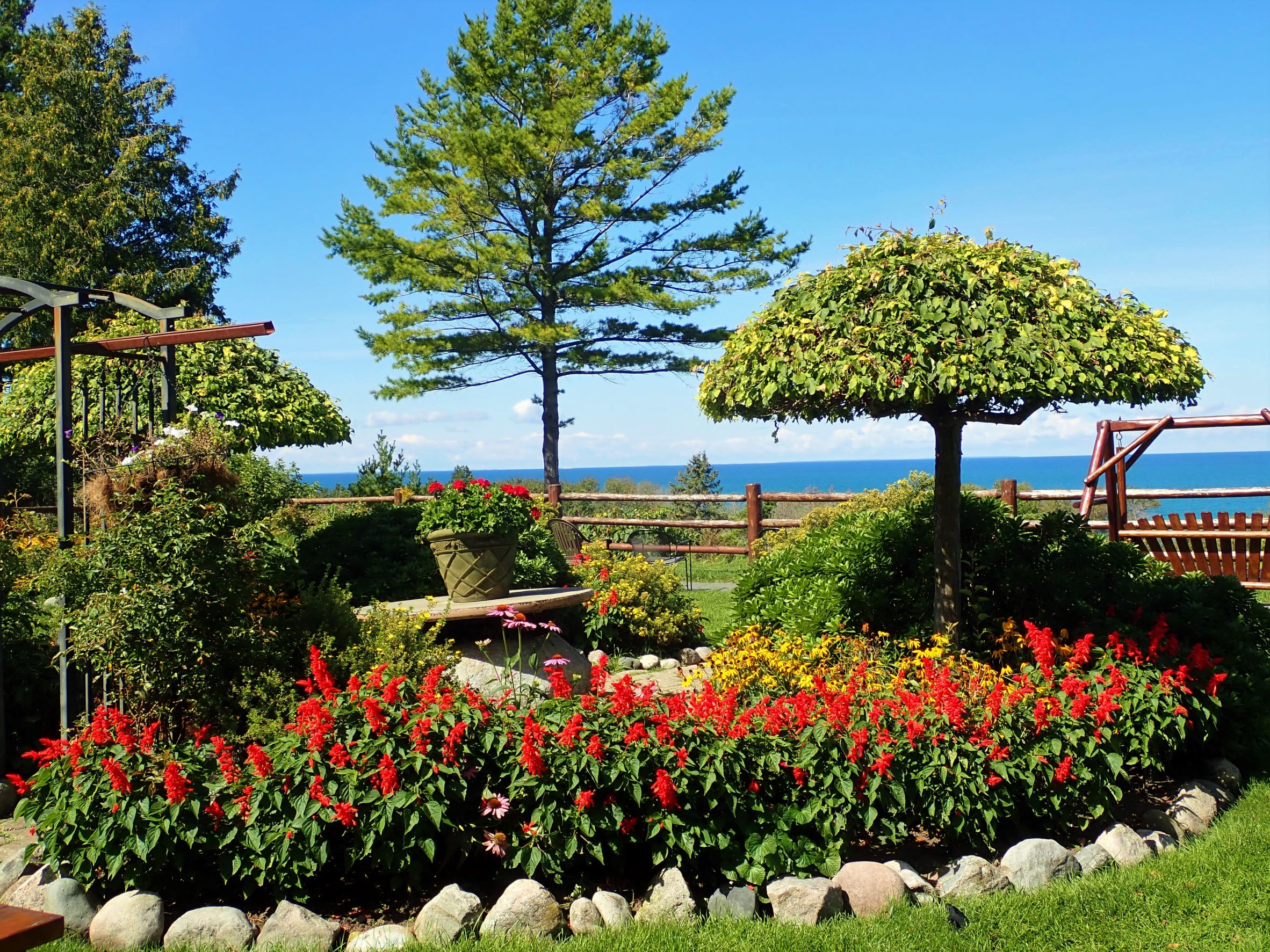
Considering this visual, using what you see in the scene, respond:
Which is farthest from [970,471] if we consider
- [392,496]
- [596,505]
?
[392,496]

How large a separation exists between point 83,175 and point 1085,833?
2162cm

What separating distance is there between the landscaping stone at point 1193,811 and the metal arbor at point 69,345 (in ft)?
16.0

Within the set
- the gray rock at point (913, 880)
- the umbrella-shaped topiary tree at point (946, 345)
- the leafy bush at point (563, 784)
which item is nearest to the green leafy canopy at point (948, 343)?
the umbrella-shaped topiary tree at point (946, 345)

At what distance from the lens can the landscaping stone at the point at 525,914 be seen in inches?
122

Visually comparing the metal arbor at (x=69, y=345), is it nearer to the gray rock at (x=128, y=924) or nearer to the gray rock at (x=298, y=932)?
the gray rock at (x=128, y=924)

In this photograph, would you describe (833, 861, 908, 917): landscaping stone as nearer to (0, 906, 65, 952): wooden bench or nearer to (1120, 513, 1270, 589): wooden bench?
(0, 906, 65, 952): wooden bench

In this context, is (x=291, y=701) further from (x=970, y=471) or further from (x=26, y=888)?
(x=970, y=471)

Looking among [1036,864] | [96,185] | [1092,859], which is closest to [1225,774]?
[1092,859]

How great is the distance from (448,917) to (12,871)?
178cm

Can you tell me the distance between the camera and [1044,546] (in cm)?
579

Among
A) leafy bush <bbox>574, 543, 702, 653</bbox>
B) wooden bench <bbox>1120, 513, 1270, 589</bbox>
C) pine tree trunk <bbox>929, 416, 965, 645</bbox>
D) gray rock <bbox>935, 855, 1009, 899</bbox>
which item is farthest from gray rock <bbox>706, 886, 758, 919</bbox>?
wooden bench <bbox>1120, 513, 1270, 589</bbox>

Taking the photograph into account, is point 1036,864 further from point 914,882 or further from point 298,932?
point 298,932

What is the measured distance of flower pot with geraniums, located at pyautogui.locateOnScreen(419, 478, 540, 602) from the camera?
629 centimetres

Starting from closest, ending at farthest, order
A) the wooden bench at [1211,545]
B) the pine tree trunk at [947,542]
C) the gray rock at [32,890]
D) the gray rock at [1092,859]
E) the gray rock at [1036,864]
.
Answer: the gray rock at [32,890] → the gray rock at [1036,864] → the gray rock at [1092,859] → the pine tree trunk at [947,542] → the wooden bench at [1211,545]
